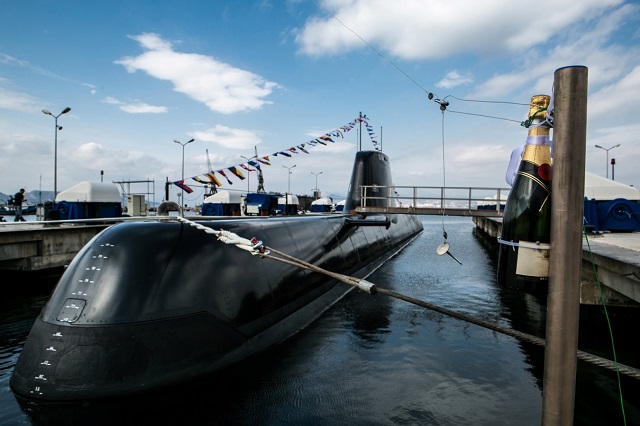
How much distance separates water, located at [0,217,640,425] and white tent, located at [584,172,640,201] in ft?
44.9

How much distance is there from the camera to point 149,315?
5.26 m

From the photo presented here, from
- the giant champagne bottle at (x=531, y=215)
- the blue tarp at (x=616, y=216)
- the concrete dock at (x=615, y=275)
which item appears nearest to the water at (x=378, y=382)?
the concrete dock at (x=615, y=275)

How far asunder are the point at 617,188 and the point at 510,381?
1925 centimetres

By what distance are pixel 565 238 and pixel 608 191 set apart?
22.6 meters

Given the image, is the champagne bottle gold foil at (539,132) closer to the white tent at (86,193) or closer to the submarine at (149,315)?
the submarine at (149,315)

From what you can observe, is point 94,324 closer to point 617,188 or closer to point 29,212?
point 617,188

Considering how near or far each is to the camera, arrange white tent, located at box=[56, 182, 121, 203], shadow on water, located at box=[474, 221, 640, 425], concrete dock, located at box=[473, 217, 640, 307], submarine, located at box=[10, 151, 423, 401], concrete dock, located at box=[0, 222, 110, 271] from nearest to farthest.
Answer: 1. submarine, located at box=[10, 151, 423, 401]
2. shadow on water, located at box=[474, 221, 640, 425]
3. concrete dock, located at box=[473, 217, 640, 307]
4. concrete dock, located at box=[0, 222, 110, 271]
5. white tent, located at box=[56, 182, 121, 203]

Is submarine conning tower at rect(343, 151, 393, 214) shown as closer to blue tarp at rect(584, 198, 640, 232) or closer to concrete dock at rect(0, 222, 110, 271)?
blue tarp at rect(584, 198, 640, 232)

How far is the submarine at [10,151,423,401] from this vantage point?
4906 mm

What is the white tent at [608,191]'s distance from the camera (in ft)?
66.8

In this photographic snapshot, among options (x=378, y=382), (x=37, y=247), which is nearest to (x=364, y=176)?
(x=378, y=382)

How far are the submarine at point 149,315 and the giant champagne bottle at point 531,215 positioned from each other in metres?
4.15

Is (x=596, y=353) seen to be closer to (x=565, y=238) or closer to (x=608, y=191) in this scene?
(x=565, y=238)

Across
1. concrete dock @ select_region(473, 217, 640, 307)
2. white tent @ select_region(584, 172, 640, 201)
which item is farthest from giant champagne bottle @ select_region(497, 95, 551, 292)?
white tent @ select_region(584, 172, 640, 201)
